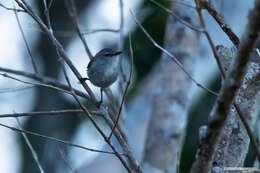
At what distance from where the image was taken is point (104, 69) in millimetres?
4941

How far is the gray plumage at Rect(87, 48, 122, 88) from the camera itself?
16.1ft

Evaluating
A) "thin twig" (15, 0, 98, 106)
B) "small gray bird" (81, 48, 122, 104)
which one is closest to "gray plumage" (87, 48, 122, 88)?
"small gray bird" (81, 48, 122, 104)

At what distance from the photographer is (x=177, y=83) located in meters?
5.98

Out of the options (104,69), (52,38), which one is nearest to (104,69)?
(104,69)

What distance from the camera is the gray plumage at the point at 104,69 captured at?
4914mm

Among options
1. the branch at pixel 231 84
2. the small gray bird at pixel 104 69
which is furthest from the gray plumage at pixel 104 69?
the branch at pixel 231 84

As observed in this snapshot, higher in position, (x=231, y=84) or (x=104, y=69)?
(x=104, y=69)

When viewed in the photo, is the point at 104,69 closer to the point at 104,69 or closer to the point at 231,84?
the point at 104,69

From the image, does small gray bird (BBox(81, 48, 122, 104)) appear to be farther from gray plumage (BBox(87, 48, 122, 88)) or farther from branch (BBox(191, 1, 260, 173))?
branch (BBox(191, 1, 260, 173))

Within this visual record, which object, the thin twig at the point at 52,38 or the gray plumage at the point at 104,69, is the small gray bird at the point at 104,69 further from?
the thin twig at the point at 52,38

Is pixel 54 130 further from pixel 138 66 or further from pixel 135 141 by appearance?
pixel 138 66

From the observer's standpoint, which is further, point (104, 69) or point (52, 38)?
point (104, 69)

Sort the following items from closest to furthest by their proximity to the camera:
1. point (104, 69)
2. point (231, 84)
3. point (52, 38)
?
point (231, 84) → point (52, 38) → point (104, 69)

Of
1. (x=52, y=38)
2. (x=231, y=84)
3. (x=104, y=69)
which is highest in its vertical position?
(x=104, y=69)
